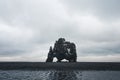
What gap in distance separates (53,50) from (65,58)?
24.4 ft

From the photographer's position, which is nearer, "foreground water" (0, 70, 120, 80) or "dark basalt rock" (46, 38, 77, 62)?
"foreground water" (0, 70, 120, 80)

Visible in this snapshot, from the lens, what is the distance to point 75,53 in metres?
121

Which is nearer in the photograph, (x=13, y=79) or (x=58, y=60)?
(x=13, y=79)

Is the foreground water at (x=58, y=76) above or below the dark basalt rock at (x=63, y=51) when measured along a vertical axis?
below

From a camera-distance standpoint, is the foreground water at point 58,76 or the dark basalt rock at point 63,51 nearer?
the foreground water at point 58,76

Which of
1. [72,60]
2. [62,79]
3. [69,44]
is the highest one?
[69,44]

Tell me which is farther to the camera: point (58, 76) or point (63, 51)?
point (63, 51)

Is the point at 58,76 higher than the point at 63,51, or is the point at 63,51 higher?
the point at 63,51

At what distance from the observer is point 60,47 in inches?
4680

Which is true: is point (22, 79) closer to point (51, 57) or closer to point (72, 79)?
point (72, 79)

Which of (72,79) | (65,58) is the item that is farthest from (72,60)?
(72,79)

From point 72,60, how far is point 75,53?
4.67m

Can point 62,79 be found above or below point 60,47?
below

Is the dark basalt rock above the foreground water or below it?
above
